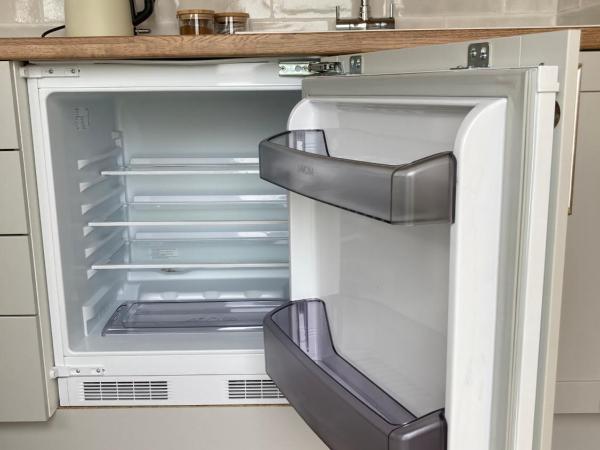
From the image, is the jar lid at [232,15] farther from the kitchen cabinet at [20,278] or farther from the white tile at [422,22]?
the kitchen cabinet at [20,278]

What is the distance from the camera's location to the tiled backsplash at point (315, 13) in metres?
1.93

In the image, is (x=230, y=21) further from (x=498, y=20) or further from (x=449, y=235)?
(x=449, y=235)

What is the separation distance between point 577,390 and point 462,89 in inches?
34.4

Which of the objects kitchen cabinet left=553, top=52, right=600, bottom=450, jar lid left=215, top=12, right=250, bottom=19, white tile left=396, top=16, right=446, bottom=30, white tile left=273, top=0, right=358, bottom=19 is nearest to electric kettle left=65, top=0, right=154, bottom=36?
jar lid left=215, top=12, right=250, bottom=19

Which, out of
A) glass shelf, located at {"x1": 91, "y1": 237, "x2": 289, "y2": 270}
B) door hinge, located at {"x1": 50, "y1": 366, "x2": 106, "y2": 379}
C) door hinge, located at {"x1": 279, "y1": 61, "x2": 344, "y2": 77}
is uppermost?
door hinge, located at {"x1": 279, "y1": 61, "x2": 344, "y2": 77}

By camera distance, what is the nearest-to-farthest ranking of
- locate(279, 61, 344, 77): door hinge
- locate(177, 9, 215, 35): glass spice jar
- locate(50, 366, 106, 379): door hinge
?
1. locate(279, 61, 344, 77): door hinge
2. locate(50, 366, 106, 379): door hinge
3. locate(177, 9, 215, 35): glass spice jar

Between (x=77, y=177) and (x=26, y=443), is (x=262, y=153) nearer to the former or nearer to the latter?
(x=77, y=177)

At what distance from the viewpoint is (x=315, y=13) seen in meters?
1.95

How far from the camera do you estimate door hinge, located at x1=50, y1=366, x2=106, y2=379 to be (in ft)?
4.66

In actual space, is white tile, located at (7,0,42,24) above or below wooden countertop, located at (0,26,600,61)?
above

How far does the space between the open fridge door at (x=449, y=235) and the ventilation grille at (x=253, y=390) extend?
1.33 feet

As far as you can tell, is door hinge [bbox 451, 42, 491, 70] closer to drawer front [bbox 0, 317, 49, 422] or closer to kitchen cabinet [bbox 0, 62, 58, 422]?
kitchen cabinet [bbox 0, 62, 58, 422]

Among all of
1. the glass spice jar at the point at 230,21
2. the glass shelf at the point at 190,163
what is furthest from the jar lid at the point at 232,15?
the glass shelf at the point at 190,163

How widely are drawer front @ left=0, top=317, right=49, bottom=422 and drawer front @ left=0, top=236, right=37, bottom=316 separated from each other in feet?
0.08
